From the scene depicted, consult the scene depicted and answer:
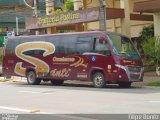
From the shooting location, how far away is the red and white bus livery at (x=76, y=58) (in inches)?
920

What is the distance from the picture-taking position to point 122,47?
23922 millimetres

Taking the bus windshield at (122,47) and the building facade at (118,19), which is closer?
the bus windshield at (122,47)

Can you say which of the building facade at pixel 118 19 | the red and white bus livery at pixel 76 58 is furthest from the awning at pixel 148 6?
the red and white bus livery at pixel 76 58

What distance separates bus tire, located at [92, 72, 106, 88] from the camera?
2388cm

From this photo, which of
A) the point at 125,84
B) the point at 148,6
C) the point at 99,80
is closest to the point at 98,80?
the point at 99,80

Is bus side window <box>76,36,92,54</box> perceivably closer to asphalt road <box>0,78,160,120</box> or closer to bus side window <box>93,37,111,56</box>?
bus side window <box>93,37,111,56</box>

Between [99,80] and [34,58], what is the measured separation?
548cm

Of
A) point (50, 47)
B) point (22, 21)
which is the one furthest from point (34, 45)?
point (22, 21)

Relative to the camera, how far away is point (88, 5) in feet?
139

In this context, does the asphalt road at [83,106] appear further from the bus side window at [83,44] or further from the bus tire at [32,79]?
the bus tire at [32,79]

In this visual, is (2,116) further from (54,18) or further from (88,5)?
(88,5)

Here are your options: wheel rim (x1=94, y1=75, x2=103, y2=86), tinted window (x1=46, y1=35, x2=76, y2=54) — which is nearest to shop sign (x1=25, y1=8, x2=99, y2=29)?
tinted window (x1=46, y1=35, x2=76, y2=54)

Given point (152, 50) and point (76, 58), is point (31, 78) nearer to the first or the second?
point (76, 58)

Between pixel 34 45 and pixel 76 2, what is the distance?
→ 11636 millimetres
